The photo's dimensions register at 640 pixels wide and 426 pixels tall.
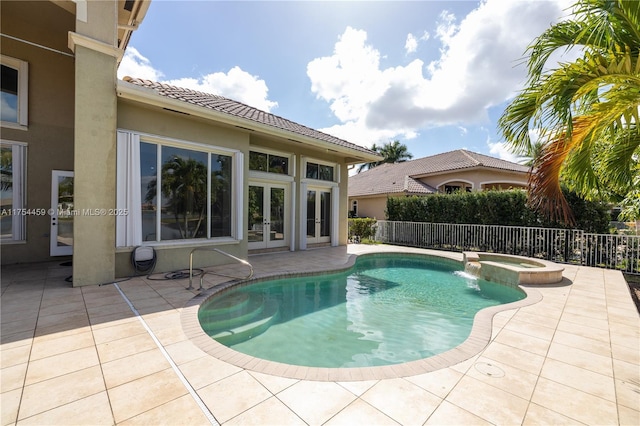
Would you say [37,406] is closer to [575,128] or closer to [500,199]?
[575,128]

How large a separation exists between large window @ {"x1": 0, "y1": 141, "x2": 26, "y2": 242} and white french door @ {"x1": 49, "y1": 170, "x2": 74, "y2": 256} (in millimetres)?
624

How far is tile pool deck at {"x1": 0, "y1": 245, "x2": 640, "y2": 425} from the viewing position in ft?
7.79

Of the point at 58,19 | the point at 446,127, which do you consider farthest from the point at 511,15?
the point at 446,127

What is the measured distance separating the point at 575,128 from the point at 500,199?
838 cm

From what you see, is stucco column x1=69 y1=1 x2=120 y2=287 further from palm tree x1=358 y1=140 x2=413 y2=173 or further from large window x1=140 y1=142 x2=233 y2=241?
palm tree x1=358 y1=140 x2=413 y2=173

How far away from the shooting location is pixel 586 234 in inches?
376

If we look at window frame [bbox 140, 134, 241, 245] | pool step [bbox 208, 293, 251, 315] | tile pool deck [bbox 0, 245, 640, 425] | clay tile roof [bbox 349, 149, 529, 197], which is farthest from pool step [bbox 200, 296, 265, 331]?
clay tile roof [bbox 349, 149, 529, 197]

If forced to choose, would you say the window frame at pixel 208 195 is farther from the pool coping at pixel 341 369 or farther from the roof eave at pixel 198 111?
the pool coping at pixel 341 369

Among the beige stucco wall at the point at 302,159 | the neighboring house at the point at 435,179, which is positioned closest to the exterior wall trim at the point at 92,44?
the beige stucco wall at the point at 302,159

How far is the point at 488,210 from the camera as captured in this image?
40.7 feet

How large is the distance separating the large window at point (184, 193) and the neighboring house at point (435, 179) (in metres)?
13.6

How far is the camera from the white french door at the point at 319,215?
12.5 m

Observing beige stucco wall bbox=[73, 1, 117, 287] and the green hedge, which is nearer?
beige stucco wall bbox=[73, 1, 117, 287]

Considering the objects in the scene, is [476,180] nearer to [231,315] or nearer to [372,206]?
[372,206]
